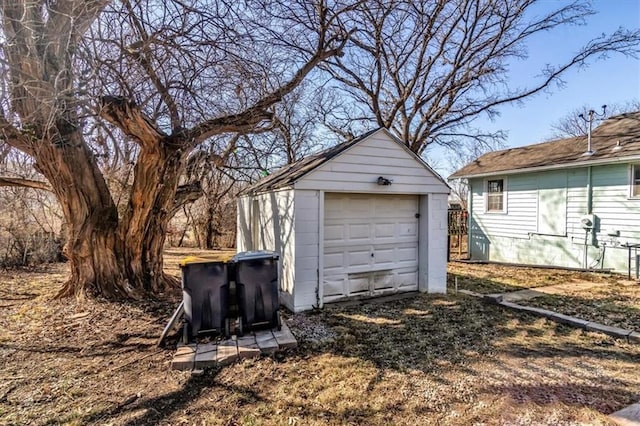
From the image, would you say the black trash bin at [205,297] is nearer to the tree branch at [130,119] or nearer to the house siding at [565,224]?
the tree branch at [130,119]

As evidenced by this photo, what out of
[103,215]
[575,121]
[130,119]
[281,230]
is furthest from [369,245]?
[575,121]

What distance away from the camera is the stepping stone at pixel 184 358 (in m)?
3.52

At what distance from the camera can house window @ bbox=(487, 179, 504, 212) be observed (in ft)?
40.5

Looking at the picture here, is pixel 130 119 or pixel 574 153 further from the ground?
pixel 574 153

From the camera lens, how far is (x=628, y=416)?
2.65 metres

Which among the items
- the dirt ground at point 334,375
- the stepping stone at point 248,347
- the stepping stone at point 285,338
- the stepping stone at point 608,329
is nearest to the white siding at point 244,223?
the dirt ground at point 334,375

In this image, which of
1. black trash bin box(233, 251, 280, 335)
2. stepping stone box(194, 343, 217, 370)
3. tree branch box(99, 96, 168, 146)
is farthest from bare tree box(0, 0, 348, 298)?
stepping stone box(194, 343, 217, 370)

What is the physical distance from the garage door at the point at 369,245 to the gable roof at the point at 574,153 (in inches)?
256

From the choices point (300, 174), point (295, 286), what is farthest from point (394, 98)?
point (295, 286)

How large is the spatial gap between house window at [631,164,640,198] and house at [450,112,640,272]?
0.02 metres

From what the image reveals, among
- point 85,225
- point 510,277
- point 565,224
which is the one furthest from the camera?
point 565,224

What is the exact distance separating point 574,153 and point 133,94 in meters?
12.0

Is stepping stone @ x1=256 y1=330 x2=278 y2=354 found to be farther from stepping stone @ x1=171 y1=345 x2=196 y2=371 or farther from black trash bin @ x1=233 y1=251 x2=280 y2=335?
stepping stone @ x1=171 y1=345 x2=196 y2=371

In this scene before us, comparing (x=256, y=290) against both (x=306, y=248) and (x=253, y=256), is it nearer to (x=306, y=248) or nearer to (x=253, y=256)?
(x=253, y=256)
